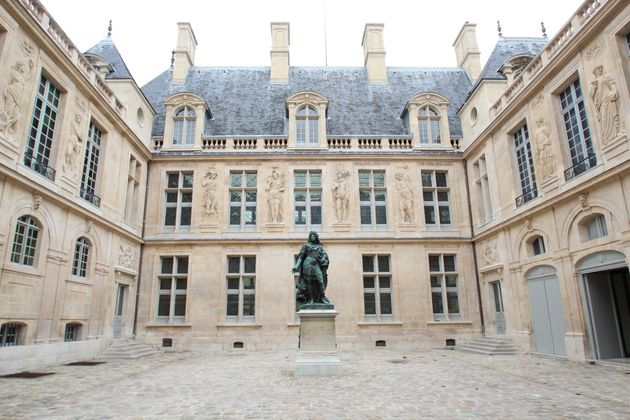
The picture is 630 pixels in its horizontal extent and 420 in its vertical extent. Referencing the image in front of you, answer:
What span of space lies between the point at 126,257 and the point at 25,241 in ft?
15.2

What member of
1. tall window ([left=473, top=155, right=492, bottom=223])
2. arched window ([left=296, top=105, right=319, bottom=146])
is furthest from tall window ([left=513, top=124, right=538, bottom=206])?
arched window ([left=296, top=105, right=319, bottom=146])

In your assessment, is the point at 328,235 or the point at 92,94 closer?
the point at 92,94

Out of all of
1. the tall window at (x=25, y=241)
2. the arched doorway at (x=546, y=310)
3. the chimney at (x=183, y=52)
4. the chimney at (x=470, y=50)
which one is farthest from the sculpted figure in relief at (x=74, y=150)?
the chimney at (x=470, y=50)

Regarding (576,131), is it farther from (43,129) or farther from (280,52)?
(280,52)

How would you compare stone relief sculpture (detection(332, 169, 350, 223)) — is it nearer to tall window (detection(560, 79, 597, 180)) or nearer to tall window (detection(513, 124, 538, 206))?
tall window (detection(513, 124, 538, 206))

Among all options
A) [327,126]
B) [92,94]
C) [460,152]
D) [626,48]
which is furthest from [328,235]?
[626,48]

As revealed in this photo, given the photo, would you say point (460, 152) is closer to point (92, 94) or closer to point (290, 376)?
point (290, 376)

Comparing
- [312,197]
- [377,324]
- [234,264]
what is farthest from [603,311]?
[234,264]

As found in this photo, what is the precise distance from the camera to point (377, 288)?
1463 cm

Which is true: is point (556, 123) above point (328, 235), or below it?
above

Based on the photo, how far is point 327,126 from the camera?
17.1m

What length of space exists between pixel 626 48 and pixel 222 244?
41.2 ft

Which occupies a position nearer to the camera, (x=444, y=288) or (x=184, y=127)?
(x=444, y=288)

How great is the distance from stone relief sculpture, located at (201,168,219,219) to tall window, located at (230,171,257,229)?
63 centimetres
